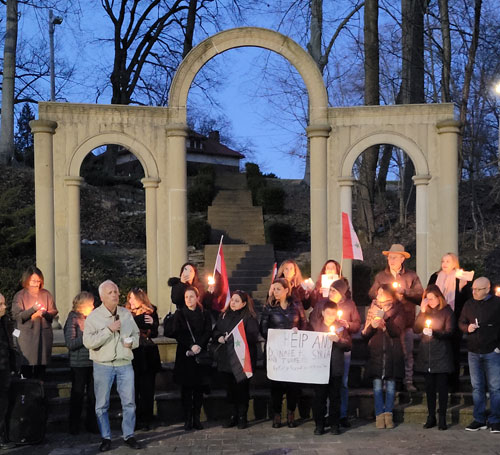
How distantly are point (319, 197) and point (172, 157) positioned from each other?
306 cm

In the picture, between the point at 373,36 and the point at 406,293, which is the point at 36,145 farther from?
the point at 373,36

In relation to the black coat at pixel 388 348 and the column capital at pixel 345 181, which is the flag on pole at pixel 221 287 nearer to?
the black coat at pixel 388 348

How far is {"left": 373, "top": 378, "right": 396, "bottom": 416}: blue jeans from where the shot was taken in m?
7.95

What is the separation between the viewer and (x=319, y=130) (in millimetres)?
12375

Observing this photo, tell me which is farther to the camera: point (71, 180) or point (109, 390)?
point (71, 180)

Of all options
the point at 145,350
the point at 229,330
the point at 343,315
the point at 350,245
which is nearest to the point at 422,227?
the point at 350,245

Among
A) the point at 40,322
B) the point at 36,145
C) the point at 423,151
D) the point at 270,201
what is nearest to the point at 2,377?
the point at 40,322

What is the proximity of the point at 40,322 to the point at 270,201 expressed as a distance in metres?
16.8

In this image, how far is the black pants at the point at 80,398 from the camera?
7750 mm

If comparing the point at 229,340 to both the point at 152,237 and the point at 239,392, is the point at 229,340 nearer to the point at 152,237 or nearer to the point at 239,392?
the point at 239,392

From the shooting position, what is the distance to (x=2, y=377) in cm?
707

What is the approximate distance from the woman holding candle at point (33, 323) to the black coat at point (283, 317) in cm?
286

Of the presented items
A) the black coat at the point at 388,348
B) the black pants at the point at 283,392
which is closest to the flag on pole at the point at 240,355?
the black pants at the point at 283,392

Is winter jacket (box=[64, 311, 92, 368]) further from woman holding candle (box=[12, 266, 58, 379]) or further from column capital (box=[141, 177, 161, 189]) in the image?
column capital (box=[141, 177, 161, 189])
